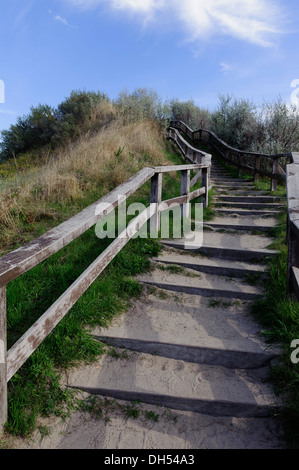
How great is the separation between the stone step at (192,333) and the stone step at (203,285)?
0.46 ft

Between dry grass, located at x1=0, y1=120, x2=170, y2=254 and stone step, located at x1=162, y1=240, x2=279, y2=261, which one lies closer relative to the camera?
stone step, located at x1=162, y1=240, x2=279, y2=261

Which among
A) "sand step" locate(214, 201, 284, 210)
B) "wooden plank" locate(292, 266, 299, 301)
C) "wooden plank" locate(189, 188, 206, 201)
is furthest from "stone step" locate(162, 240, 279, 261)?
"sand step" locate(214, 201, 284, 210)

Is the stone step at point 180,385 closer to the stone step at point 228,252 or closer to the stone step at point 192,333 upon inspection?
the stone step at point 192,333

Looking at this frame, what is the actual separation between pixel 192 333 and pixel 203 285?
89 centimetres

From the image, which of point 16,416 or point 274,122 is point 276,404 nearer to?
point 16,416

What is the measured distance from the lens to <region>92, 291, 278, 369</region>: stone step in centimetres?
267

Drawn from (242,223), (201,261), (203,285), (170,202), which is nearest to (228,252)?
(201,261)

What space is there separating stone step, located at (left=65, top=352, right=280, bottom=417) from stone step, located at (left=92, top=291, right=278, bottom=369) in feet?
0.30

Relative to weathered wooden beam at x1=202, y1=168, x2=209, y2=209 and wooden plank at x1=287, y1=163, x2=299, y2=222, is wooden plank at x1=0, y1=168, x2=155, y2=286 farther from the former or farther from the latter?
weathered wooden beam at x1=202, y1=168, x2=209, y2=209

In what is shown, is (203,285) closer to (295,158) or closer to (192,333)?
(192,333)

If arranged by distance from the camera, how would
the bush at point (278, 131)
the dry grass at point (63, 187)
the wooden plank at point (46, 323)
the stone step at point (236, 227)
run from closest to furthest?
the wooden plank at point (46, 323) → the dry grass at point (63, 187) → the stone step at point (236, 227) → the bush at point (278, 131)

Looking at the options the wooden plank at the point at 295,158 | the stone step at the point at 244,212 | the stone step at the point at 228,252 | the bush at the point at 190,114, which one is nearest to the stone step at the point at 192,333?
the stone step at the point at 228,252

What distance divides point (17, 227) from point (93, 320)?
2.63 metres

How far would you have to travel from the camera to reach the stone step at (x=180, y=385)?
226 centimetres
